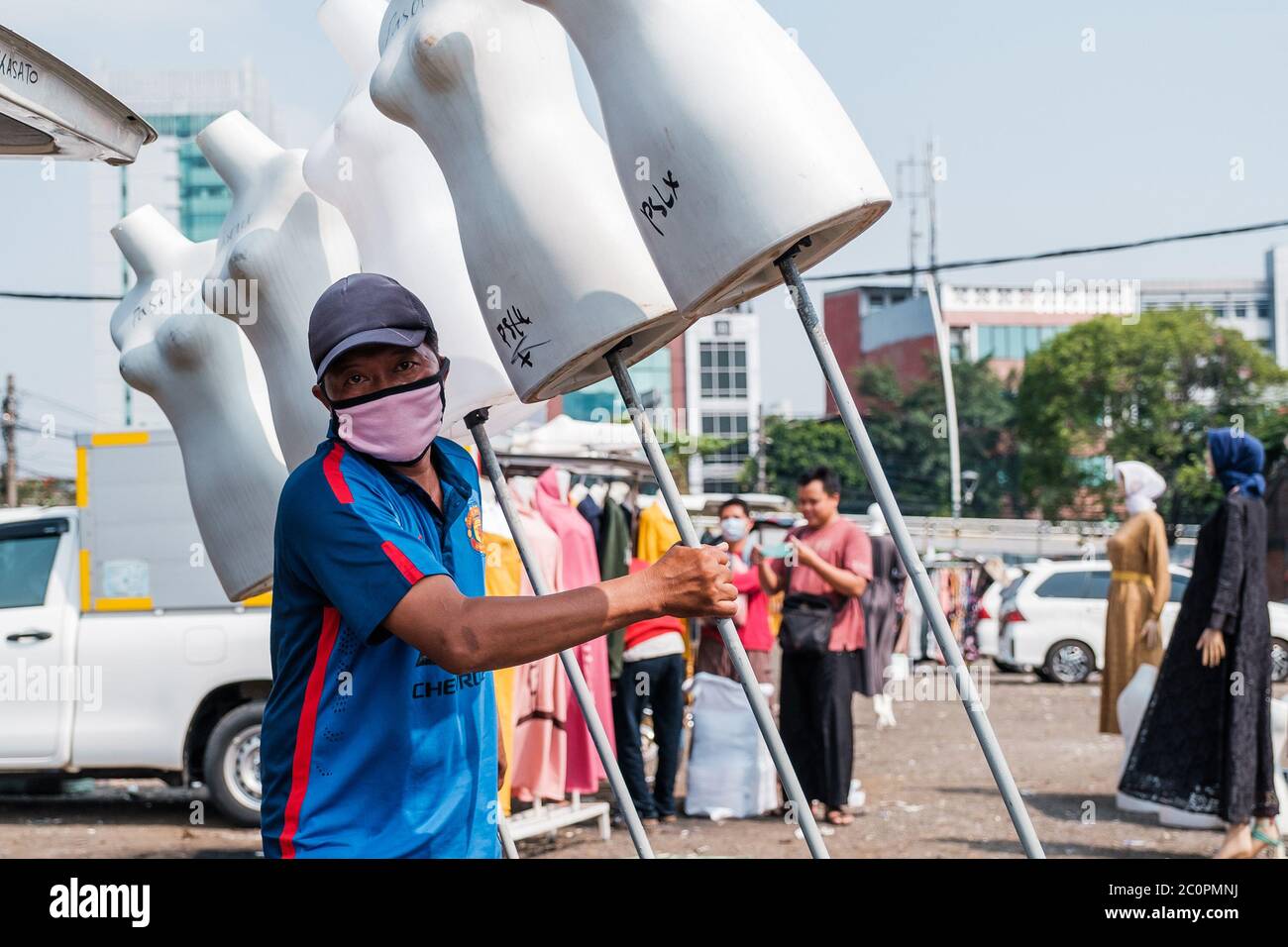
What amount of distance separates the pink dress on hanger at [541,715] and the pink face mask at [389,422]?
5410 mm

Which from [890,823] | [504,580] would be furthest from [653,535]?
[890,823]

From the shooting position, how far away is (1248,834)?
6.85m

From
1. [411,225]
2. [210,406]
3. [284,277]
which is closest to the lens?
[411,225]

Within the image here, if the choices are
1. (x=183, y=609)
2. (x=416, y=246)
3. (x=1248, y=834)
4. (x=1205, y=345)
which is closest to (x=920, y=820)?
(x=1248, y=834)

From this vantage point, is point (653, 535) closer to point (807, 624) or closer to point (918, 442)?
point (807, 624)

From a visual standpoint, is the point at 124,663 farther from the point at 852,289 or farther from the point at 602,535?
the point at 852,289

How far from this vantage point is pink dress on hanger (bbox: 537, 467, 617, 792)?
821 centimetres

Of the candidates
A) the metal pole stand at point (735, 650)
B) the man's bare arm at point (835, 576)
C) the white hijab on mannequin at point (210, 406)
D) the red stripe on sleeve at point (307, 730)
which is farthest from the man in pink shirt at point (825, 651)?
the red stripe on sleeve at point (307, 730)

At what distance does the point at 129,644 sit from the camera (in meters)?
9.18

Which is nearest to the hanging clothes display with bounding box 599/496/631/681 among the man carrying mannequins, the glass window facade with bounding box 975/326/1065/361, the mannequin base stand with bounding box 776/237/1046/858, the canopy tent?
the canopy tent

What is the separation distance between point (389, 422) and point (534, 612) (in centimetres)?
43

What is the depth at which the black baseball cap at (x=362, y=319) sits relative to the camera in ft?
8.28

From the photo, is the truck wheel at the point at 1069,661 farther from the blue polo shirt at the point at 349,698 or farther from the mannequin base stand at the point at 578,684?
the blue polo shirt at the point at 349,698
